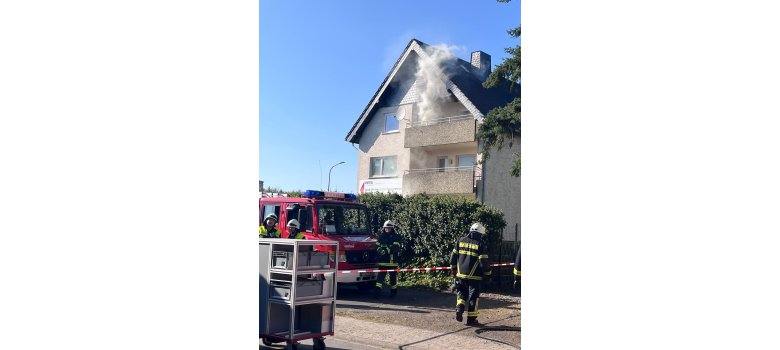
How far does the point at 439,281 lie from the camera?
11.2 metres

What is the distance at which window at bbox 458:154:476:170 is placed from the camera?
18.6 m

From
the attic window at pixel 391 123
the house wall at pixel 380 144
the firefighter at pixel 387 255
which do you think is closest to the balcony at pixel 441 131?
the house wall at pixel 380 144

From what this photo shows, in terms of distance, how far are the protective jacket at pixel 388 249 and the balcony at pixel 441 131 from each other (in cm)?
836

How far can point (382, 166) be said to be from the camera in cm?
2091

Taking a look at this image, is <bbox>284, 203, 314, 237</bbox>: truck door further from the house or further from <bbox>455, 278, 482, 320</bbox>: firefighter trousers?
the house

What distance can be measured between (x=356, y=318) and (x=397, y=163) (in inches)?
516

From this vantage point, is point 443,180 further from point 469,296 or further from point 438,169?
point 469,296

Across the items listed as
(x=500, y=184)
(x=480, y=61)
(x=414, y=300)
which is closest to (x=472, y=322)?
(x=414, y=300)

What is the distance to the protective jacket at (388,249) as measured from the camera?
9812 mm

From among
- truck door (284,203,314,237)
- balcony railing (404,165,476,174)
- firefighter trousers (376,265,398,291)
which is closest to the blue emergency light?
truck door (284,203,314,237)

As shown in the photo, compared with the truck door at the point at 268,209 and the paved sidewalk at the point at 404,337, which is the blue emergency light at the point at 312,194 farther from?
the paved sidewalk at the point at 404,337

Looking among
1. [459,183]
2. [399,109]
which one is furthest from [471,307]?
[399,109]

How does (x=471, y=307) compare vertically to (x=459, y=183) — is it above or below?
below
